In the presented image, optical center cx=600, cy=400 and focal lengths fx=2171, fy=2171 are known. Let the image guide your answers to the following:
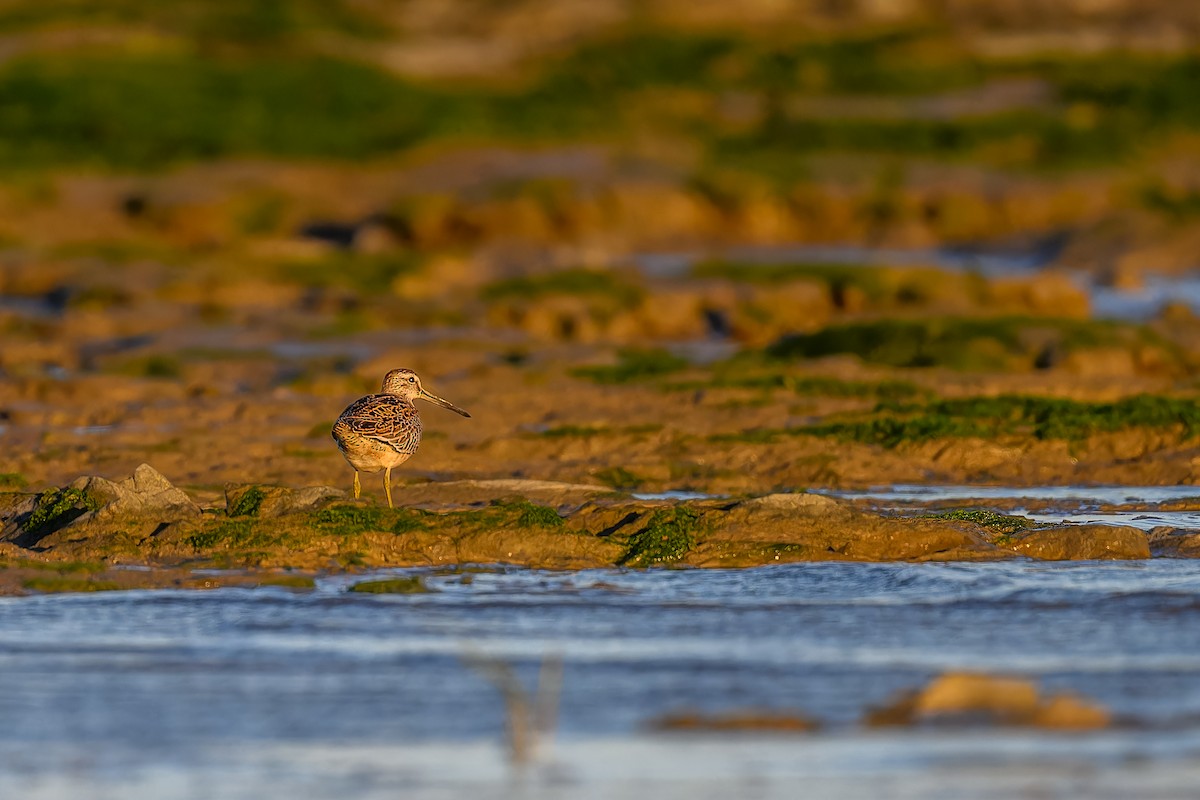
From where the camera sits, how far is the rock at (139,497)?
940 centimetres

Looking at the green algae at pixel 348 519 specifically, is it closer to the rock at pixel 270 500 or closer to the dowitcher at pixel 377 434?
the rock at pixel 270 500

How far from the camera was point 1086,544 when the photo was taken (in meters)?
9.32

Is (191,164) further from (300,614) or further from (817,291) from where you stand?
(300,614)

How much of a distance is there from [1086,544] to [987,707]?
301 cm

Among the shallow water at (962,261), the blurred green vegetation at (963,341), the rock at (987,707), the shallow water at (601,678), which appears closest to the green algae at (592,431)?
the shallow water at (601,678)

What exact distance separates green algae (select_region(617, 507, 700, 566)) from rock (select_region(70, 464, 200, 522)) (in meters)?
1.93

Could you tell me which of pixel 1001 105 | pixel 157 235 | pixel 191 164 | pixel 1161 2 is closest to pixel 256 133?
pixel 191 164

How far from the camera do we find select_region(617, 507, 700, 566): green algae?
9.32m

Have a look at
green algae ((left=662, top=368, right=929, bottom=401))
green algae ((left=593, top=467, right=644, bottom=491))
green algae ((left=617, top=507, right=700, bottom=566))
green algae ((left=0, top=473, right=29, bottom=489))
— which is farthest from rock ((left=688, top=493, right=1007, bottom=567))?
green algae ((left=662, top=368, right=929, bottom=401))

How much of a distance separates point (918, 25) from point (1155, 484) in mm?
33922

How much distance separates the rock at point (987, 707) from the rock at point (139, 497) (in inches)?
157

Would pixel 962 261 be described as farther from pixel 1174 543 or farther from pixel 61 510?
pixel 61 510

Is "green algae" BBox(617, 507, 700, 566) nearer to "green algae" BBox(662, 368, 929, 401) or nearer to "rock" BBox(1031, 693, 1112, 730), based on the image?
"rock" BBox(1031, 693, 1112, 730)

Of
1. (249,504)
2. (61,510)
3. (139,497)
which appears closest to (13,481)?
(61,510)
